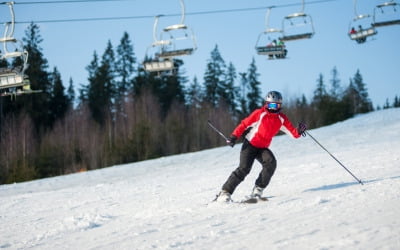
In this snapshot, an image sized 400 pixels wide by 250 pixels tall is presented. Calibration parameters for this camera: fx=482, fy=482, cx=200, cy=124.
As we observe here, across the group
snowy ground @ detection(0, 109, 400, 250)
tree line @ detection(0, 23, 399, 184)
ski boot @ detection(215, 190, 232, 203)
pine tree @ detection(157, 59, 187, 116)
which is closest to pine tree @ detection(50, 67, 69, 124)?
tree line @ detection(0, 23, 399, 184)

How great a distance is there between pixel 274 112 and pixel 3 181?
3726cm

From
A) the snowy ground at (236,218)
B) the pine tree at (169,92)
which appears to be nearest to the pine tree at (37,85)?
the pine tree at (169,92)

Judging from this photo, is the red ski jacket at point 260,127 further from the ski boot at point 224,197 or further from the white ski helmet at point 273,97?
the ski boot at point 224,197

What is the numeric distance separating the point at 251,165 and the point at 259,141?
420 millimetres

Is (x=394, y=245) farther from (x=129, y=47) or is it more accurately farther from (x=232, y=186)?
(x=129, y=47)

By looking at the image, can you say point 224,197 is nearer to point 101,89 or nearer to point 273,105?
point 273,105

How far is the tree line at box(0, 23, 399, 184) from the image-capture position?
45812 mm

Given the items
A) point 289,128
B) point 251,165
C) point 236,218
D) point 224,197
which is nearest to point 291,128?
point 289,128

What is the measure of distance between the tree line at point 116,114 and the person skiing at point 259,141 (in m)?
31.0

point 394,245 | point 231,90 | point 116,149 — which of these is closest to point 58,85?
point 116,149

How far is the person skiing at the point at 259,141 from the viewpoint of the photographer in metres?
7.85

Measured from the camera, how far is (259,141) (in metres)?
7.91

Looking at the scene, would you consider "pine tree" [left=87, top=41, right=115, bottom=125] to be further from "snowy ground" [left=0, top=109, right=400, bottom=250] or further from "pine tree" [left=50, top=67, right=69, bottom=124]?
"snowy ground" [left=0, top=109, right=400, bottom=250]

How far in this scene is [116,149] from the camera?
4512 centimetres
